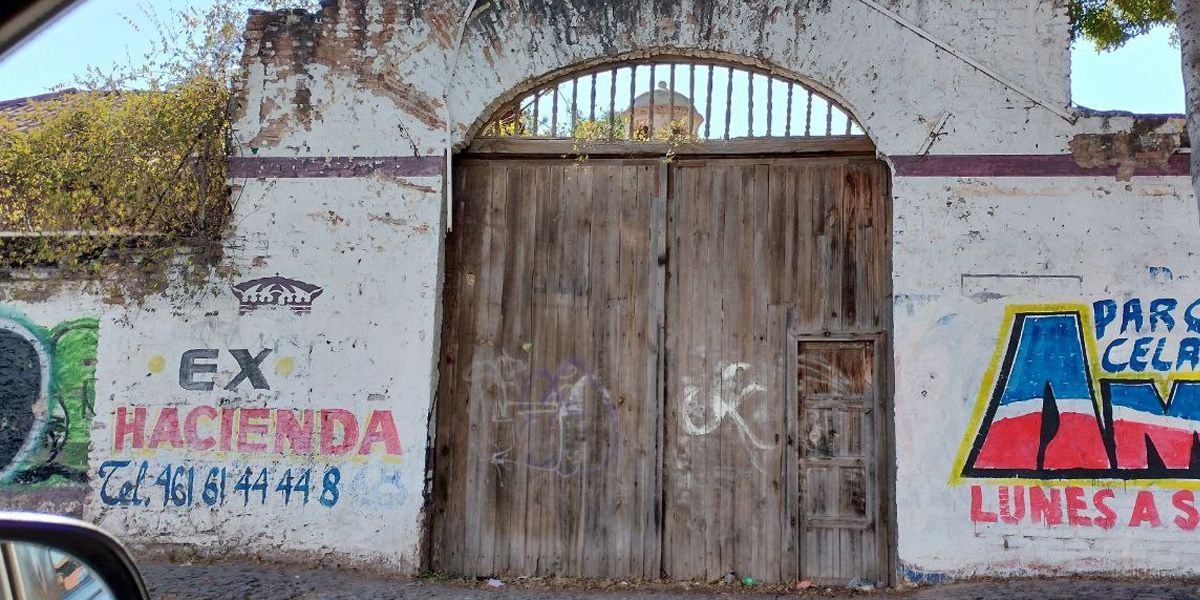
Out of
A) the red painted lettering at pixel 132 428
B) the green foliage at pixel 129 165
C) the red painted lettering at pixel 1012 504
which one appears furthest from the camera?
the green foliage at pixel 129 165

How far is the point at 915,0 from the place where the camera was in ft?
19.3

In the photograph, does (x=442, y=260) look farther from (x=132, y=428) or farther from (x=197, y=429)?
(x=132, y=428)

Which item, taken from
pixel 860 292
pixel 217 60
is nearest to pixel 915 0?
pixel 860 292

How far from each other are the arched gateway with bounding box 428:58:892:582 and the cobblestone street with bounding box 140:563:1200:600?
19 centimetres

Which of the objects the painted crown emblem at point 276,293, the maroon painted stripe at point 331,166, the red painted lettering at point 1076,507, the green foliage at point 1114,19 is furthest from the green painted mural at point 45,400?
the green foliage at point 1114,19

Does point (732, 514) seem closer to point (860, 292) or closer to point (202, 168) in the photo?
point (860, 292)

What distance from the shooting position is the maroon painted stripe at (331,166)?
239 inches

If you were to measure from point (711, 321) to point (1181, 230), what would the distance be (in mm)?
2854

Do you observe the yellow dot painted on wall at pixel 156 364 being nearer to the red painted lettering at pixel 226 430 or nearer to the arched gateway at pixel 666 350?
the red painted lettering at pixel 226 430

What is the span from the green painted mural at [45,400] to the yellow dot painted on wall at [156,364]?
38 cm

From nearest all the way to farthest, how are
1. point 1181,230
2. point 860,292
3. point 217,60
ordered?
point 1181,230
point 860,292
point 217,60

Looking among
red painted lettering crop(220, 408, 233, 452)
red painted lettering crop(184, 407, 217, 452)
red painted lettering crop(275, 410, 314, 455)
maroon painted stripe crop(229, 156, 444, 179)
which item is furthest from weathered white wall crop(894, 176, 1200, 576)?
red painted lettering crop(184, 407, 217, 452)

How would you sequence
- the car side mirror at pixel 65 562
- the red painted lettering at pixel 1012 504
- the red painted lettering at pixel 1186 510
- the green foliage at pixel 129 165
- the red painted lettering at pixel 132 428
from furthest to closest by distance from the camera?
1. the green foliage at pixel 129 165
2. the red painted lettering at pixel 132 428
3. the red painted lettering at pixel 1012 504
4. the red painted lettering at pixel 1186 510
5. the car side mirror at pixel 65 562

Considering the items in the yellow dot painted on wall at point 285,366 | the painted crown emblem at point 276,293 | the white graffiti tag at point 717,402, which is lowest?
the white graffiti tag at point 717,402
